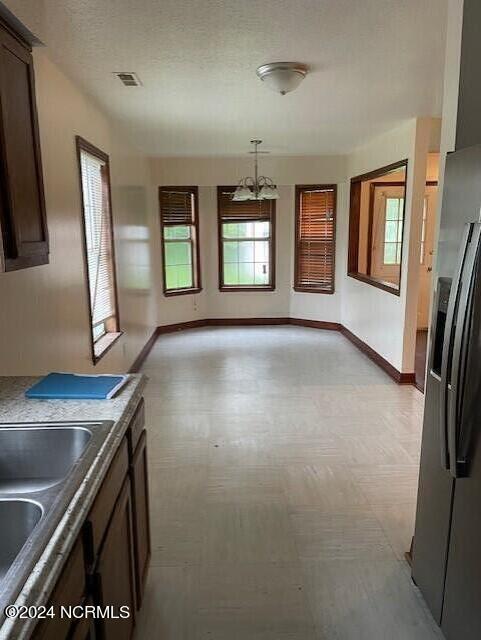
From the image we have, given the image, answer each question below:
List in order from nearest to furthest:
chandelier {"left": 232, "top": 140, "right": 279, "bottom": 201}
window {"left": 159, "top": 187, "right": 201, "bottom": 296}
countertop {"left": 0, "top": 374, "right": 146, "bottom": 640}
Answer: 1. countertop {"left": 0, "top": 374, "right": 146, "bottom": 640}
2. chandelier {"left": 232, "top": 140, "right": 279, "bottom": 201}
3. window {"left": 159, "top": 187, "right": 201, "bottom": 296}

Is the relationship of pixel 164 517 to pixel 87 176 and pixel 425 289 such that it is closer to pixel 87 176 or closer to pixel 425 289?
pixel 87 176

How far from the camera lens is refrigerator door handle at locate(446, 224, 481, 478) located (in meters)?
1.48

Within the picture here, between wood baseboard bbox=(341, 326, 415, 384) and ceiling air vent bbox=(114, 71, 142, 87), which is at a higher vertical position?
ceiling air vent bbox=(114, 71, 142, 87)

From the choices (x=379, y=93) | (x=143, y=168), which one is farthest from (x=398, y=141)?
(x=143, y=168)

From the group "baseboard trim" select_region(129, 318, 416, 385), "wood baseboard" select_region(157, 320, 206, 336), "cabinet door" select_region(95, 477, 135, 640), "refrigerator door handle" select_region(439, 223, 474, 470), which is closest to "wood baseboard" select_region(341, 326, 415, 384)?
"baseboard trim" select_region(129, 318, 416, 385)

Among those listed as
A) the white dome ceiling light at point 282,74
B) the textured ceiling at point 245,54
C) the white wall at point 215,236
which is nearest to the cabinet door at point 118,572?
the textured ceiling at point 245,54

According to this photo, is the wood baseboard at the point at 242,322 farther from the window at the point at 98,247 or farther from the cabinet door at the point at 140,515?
the cabinet door at the point at 140,515

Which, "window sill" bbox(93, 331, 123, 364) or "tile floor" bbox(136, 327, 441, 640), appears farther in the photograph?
"window sill" bbox(93, 331, 123, 364)

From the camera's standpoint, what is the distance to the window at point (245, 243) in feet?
23.3

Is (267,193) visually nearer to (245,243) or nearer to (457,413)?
(245,243)

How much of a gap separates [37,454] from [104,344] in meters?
2.37

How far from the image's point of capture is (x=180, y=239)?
701 cm

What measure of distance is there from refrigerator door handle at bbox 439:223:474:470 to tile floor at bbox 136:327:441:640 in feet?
2.65

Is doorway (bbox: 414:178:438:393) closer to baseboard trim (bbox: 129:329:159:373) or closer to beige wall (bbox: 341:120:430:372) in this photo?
beige wall (bbox: 341:120:430:372)
